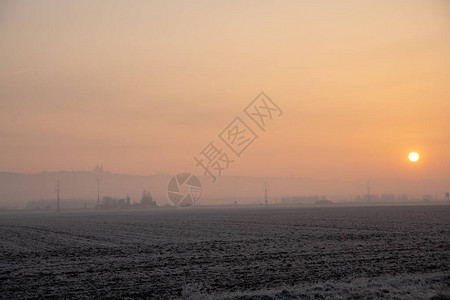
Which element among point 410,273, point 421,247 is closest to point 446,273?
point 410,273

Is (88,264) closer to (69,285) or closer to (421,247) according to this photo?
(69,285)

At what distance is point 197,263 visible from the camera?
24750 millimetres

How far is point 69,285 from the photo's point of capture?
763 inches

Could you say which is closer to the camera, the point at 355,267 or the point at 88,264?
the point at 355,267

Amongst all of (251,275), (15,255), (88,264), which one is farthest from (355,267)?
(15,255)

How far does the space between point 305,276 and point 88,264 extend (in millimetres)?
10665

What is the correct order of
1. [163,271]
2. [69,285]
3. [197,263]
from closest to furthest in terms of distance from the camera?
1. [69,285]
2. [163,271]
3. [197,263]

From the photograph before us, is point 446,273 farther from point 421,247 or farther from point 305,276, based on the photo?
point 421,247

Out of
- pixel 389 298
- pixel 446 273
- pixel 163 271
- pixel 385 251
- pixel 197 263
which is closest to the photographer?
pixel 389 298

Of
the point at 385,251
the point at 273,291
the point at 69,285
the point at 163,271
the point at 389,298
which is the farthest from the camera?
the point at 385,251

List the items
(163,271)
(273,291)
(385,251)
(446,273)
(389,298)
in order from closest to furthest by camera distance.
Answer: (389,298) < (273,291) < (446,273) < (163,271) < (385,251)

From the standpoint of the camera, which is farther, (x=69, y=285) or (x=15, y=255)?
(x=15, y=255)

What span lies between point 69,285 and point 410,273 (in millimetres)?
13013

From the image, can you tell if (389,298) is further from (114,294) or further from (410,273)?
(114,294)
